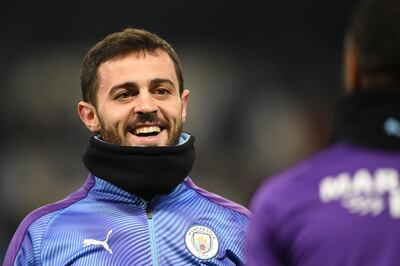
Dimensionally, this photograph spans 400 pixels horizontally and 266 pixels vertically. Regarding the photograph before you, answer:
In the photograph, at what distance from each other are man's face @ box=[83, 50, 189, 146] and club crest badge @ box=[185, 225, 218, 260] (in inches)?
12.9

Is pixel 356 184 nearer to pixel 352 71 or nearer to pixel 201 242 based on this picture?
pixel 352 71

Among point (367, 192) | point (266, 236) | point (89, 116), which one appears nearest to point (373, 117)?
point (367, 192)

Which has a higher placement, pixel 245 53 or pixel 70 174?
pixel 245 53

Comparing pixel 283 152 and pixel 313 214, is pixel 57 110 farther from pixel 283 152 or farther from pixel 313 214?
pixel 313 214

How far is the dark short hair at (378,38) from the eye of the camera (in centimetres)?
199

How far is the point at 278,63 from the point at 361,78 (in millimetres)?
7560

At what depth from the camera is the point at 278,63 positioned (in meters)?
9.57

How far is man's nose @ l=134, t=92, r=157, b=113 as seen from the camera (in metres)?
3.36

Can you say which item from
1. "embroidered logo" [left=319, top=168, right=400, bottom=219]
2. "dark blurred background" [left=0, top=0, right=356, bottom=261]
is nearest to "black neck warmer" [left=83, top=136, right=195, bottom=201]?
"embroidered logo" [left=319, top=168, right=400, bottom=219]

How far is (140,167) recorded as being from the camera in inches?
130

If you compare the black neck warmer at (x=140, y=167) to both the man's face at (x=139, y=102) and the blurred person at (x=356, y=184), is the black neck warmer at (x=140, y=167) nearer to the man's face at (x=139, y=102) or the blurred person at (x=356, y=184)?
the man's face at (x=139, y=102)

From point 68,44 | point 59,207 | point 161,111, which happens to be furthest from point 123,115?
point 68,44

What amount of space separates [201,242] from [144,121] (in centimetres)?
47

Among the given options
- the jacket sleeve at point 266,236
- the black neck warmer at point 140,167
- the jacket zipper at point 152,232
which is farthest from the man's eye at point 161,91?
the jacket sleeve at point 266,236
